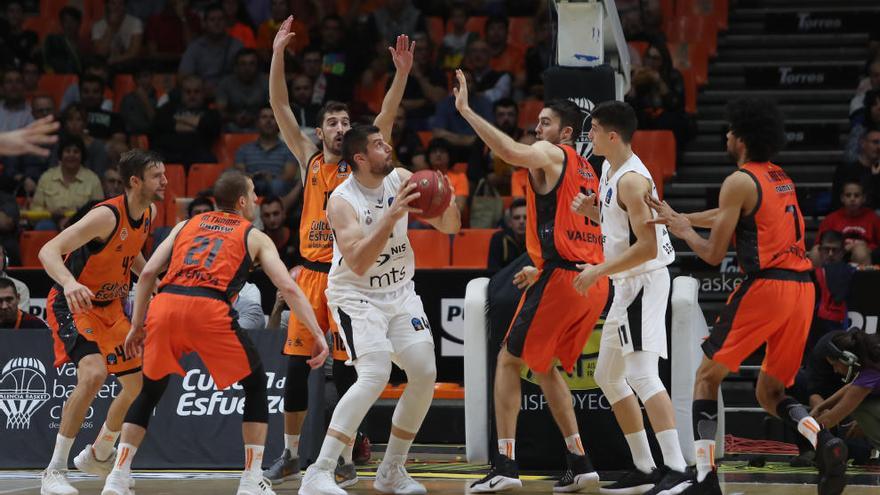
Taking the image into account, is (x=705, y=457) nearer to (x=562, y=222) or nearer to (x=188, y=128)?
(x=562, y=222)

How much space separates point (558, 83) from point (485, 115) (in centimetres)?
524

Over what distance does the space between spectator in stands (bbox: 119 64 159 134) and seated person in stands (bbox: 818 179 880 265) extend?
25.3ft

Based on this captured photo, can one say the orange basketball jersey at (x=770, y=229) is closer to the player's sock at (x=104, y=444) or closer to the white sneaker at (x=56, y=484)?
the player's sock at (x=104, y=444)

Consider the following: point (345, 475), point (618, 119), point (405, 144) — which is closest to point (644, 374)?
point (618, 119)

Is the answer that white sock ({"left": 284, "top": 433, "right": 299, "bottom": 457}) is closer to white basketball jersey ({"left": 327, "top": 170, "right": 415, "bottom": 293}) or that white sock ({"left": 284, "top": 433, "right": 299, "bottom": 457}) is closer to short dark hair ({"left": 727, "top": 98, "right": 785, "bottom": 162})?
white basketball jersey ({"left": 327, "top": 170, "right": 415, "bottom": 293})

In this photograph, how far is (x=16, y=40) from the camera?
53.9 feet

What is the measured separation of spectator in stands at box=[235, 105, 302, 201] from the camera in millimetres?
12959

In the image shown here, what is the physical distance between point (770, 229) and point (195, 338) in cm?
314

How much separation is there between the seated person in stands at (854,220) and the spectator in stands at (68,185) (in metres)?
7.35

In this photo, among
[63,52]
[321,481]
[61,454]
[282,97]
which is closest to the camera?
[321,481]

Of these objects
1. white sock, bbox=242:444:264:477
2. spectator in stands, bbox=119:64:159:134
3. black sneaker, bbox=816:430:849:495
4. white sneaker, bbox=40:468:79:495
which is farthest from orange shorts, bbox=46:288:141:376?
spectator in stands, bbox=119:64:159:134

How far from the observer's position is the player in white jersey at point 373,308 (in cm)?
712

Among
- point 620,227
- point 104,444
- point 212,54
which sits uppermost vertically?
point 212,54

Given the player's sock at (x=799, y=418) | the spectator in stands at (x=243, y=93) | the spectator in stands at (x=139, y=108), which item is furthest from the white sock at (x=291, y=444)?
the spectator in stands at (x=139, y=108)
